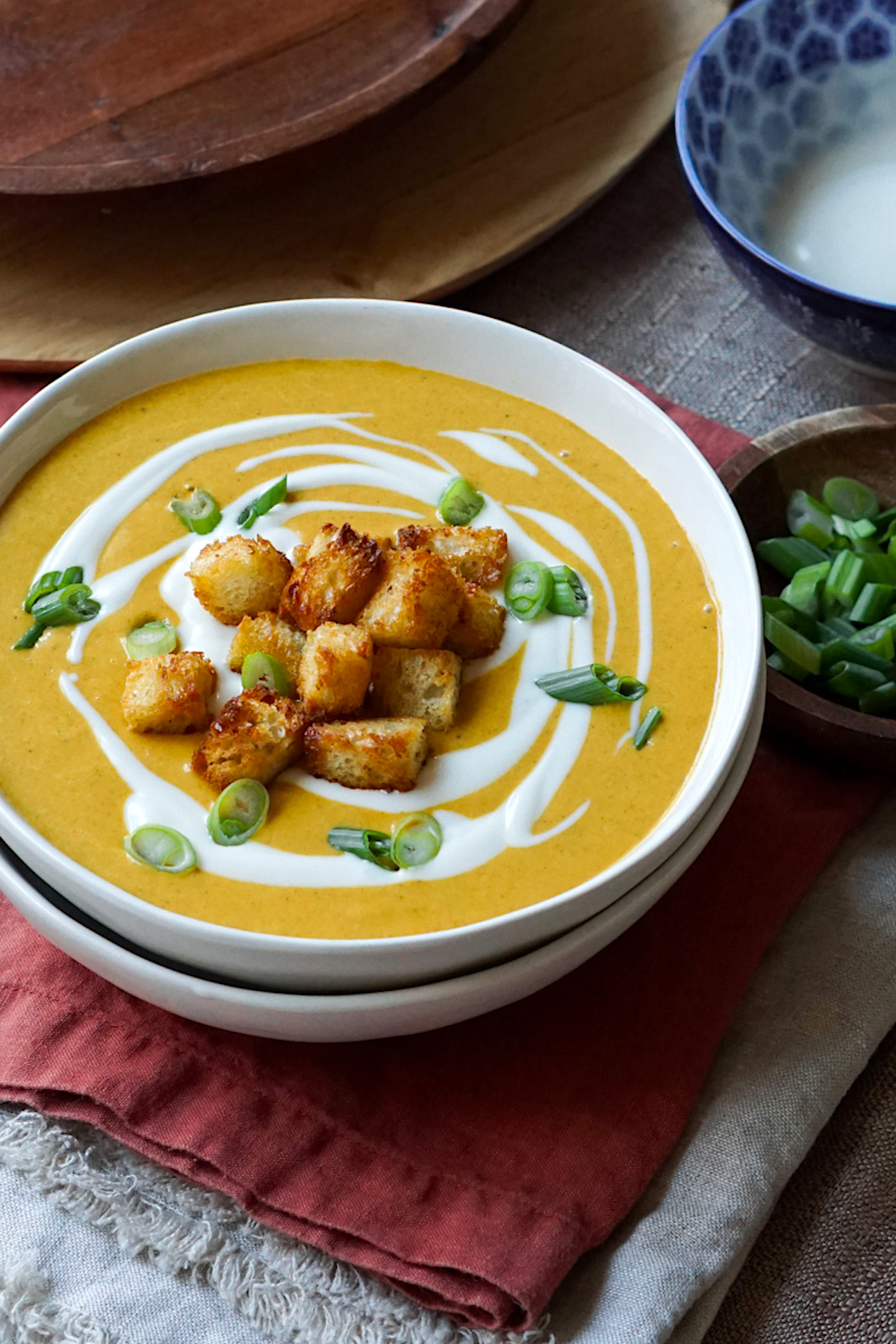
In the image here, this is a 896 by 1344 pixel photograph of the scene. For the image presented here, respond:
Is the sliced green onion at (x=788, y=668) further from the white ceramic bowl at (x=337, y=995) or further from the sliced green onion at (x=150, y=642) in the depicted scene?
the sliced green onion at (x=150, y=642)

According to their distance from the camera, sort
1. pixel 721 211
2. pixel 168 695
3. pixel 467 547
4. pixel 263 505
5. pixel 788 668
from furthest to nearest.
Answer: pixel 721 211
pixel 788 668
pixel 263 505
pixel 467 547
pixel 168 695

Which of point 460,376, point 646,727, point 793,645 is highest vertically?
point 460,376

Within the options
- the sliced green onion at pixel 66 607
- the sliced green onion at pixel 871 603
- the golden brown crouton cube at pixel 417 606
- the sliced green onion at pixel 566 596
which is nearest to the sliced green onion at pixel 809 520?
the sliced green onion at pixel 871 603

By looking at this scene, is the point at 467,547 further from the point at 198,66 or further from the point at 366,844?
the point at 198,66

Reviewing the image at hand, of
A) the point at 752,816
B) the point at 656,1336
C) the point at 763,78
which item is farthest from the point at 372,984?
the point at 763,78

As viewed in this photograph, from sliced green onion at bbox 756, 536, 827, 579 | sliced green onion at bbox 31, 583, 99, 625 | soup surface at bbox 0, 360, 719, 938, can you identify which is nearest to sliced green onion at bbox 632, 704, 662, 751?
soup surface at bbox 0, 360, 719, 938

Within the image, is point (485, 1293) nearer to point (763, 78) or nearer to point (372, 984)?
point (372, 984)

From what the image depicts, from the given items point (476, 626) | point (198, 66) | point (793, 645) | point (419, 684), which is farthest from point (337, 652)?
point (198, 66)
